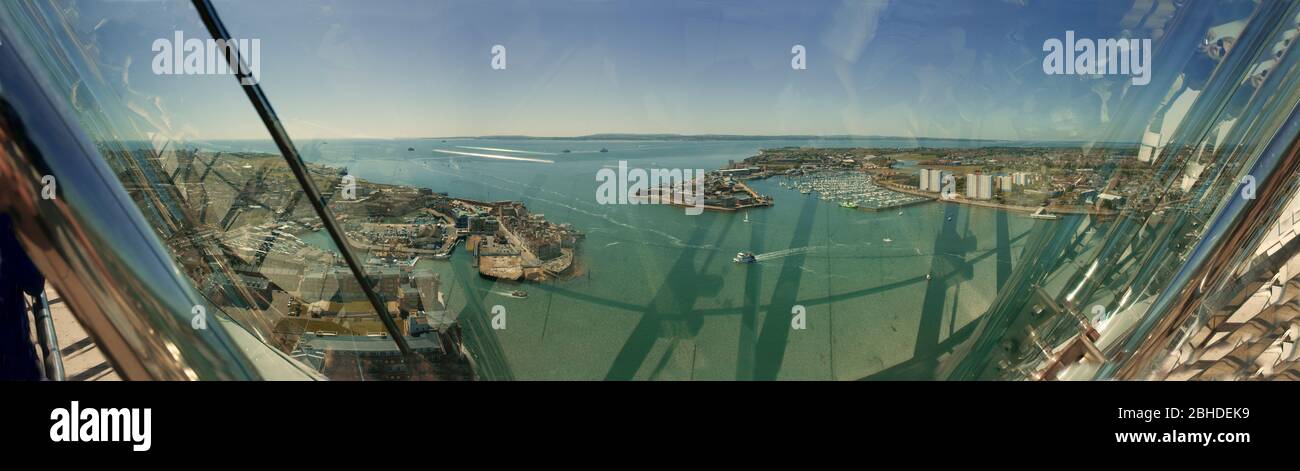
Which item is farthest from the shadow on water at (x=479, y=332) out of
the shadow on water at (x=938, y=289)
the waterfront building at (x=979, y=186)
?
the waterfront building at (x=979, y=186)

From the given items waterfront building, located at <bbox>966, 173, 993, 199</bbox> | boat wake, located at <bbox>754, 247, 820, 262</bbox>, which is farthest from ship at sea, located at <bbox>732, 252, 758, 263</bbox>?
waterfront building, located at <bbox>966, 173, 993, 199</bbox>

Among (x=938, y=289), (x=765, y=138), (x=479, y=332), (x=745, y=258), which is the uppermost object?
(x=765, y=138)

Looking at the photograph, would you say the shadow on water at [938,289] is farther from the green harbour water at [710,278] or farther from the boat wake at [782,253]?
the boat wake at [782,253]

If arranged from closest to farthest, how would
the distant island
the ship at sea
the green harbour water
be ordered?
the distant island → the green harbour water → the ship at sea

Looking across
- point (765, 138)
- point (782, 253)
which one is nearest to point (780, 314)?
point (782, 253)

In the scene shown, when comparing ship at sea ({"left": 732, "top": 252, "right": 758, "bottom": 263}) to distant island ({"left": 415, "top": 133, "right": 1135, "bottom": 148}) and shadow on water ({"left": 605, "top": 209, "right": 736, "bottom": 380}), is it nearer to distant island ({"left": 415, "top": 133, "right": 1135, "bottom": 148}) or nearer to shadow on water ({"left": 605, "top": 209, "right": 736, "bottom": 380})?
shadow on water ({"left": 605, "top": 209, "right": 736, "bottom": 380})

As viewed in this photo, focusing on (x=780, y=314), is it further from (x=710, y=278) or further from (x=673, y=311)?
(x=673, y=311)

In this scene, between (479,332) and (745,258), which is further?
(745,258)

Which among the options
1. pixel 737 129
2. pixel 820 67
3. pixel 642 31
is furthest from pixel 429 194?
pixel 820 67

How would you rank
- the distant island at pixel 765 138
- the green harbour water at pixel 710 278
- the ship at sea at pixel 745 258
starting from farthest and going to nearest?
the ship at sea at pixel 745 258, the green harbour water at pixel 710 278, the distant island at pixel 765 138
